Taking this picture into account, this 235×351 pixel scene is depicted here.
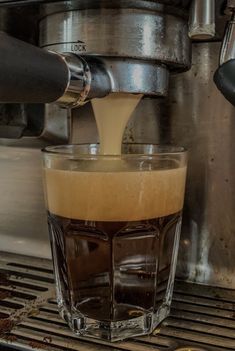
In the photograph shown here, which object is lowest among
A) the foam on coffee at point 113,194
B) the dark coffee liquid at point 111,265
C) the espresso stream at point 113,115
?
the dark coffee liquid at point 111,265

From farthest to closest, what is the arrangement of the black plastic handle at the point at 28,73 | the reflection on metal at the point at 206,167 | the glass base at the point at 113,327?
1. the reflection on metal at the point at 206,167
2. the glass base at the point at 113,327
3. the black plastic handle at the point at 28,73

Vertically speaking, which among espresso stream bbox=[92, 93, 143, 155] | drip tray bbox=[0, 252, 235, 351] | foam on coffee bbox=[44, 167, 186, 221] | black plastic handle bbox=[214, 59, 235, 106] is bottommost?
drip tray bbox=[0, 252, 235, 351]

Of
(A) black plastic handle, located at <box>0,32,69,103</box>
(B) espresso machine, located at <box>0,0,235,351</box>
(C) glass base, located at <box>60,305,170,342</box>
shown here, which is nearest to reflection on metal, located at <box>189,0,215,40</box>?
(B) espresso machine, located at <box>0,0,235,351</box>

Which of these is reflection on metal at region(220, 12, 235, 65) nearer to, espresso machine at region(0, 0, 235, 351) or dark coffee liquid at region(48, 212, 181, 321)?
espresso machine at region(0, 0, 235, 351)

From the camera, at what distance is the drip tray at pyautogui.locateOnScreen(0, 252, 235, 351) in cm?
41

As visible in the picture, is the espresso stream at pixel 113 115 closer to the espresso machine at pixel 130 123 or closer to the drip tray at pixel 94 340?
the espresso machine at pixel 130 123

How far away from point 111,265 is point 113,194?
0.22 feet

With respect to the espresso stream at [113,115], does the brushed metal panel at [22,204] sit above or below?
below

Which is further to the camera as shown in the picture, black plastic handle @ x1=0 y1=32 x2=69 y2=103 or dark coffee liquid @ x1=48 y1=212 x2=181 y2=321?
dark coffee liquid @ x1=48 y1=212 x2=181 y2=321

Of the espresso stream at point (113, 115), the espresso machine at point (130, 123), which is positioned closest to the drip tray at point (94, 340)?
the espresso machine at point (130, 123)

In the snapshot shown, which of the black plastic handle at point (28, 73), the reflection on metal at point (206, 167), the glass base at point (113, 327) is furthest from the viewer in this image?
the reflection on metal at point (206, 167)

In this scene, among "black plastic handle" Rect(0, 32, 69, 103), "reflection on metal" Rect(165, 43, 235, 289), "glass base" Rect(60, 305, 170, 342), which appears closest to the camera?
"black plastic handle" Rect(0, 32, 69, 103)

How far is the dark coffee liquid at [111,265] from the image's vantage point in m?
0.43

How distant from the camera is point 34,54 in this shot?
334mm
